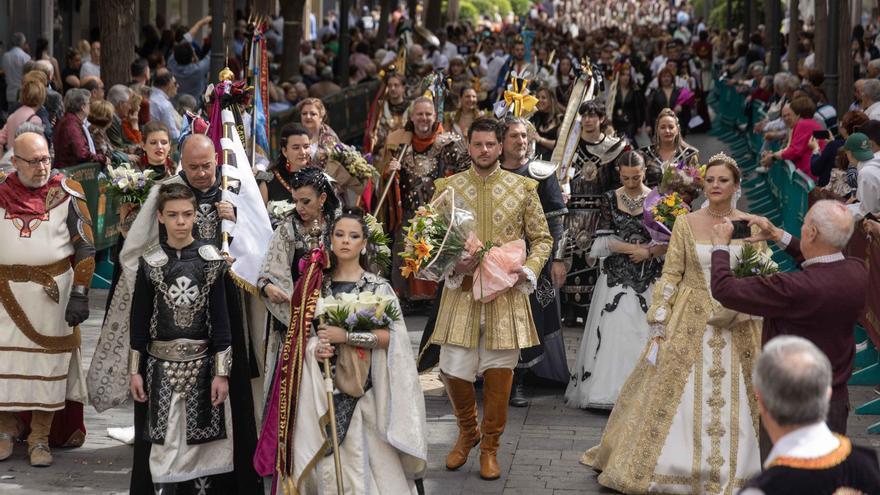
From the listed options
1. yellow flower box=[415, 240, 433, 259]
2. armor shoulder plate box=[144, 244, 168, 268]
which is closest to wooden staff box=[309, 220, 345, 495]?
armor shoulder plate box=[144, 244, 168, 268]

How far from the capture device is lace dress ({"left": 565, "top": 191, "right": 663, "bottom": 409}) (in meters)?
10.1

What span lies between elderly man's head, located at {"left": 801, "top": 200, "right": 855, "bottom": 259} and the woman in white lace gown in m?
1.40

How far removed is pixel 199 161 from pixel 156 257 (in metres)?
0.89

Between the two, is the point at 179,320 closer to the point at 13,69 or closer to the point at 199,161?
the point at 199,161

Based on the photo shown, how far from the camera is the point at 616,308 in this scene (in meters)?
10.2

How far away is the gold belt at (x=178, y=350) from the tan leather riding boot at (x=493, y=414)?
69.0 inches

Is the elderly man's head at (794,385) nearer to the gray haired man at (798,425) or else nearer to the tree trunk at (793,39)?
the gray haired man at (798,425)

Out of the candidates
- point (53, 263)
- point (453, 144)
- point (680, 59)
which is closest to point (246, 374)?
point (53, 263)

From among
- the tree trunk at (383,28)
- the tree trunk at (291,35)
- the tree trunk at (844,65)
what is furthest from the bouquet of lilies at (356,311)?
the tree trunk at (383,28)

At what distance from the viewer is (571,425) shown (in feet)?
33.0

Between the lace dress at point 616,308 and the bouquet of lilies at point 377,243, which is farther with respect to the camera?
the lace dress at point 616,308

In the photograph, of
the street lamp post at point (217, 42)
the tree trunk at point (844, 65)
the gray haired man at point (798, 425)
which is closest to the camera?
the gray haired man at point (798, 425)

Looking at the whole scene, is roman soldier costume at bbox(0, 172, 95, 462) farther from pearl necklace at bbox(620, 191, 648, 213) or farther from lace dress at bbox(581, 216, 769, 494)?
pearl necklace at bbox(620, 191, 648, 213)

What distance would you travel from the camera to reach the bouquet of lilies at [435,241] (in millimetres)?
8281
